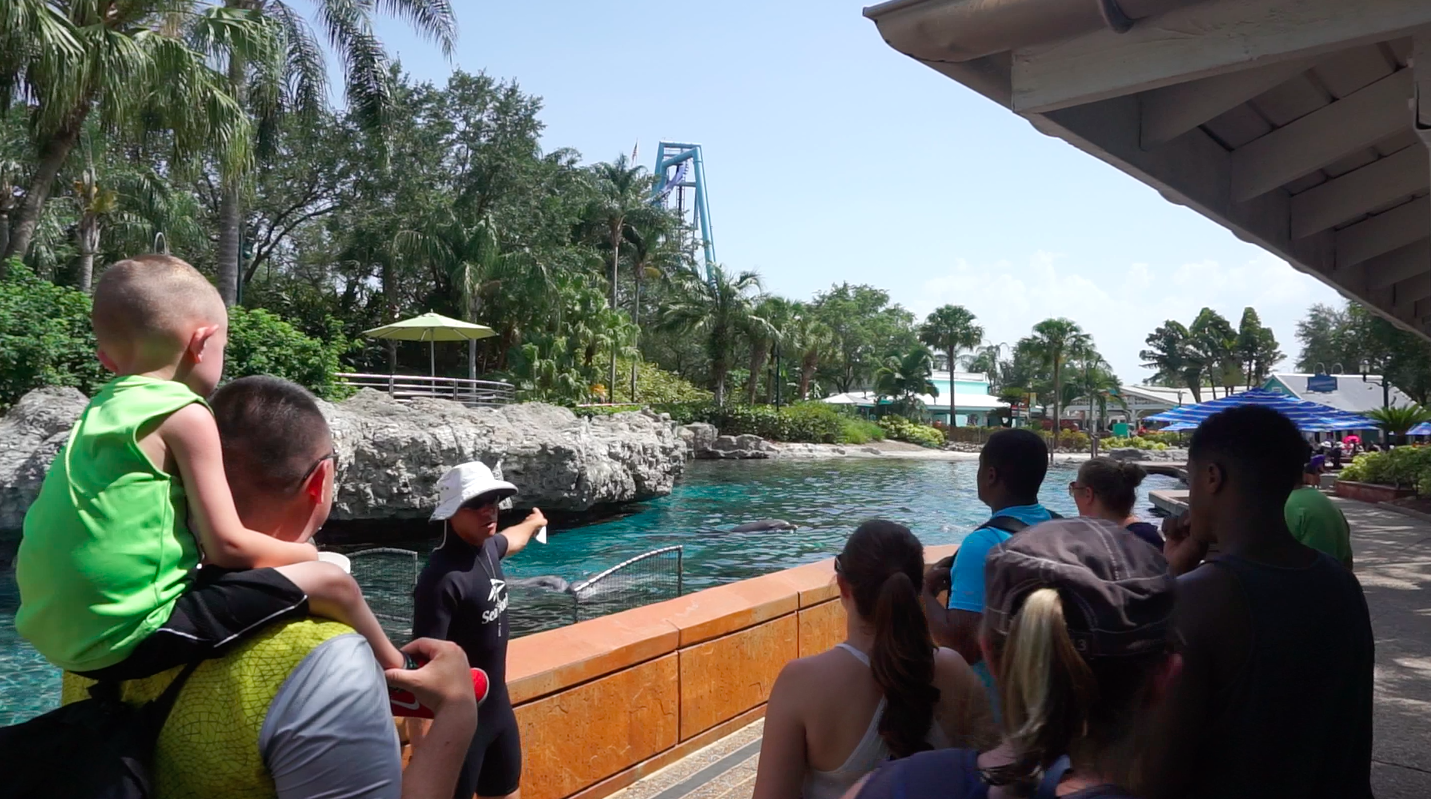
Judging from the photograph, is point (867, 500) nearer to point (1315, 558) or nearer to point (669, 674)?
point (669, 674)

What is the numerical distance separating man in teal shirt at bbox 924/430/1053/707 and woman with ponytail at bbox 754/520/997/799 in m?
0.72

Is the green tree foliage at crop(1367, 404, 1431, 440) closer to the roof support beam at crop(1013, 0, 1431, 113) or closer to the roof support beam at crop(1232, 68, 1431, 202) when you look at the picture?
the roof support beam at crop(1232, 68, 1431, 202)

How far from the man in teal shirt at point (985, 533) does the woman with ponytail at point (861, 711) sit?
72 cm

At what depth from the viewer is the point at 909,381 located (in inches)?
2689

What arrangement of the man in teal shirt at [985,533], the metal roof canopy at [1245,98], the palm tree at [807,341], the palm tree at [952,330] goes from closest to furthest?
the metal roof canopy at [1245,98]
the man in teal shirt at [985,533]
the palm tree at [807,341]
the palm tree at [952,330]

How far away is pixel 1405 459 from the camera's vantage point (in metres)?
20.6

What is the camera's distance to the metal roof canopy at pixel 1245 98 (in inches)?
101

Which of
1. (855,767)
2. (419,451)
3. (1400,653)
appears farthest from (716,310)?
(855,767)

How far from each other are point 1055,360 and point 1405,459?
4365 centimetres

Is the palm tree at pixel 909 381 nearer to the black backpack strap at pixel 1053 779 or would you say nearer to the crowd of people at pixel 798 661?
the crowd of people at pixel 798 661

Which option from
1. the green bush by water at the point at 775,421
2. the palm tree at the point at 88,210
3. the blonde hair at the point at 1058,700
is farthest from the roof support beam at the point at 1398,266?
the green bush by water at the point at 775,421

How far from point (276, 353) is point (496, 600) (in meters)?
16.6

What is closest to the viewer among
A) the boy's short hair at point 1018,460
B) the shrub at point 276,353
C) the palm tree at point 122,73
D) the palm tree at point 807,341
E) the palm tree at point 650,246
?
the boy's short hair at point 1018,460

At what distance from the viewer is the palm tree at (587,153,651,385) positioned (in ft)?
161
